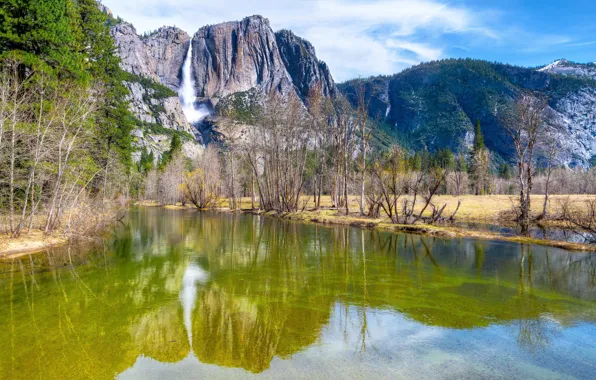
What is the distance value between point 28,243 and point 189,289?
489 inches

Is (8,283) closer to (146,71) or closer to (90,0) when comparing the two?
(90,0)

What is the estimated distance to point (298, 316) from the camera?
9.67 meters

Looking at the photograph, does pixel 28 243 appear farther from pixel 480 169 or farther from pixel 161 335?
pixel 480 169

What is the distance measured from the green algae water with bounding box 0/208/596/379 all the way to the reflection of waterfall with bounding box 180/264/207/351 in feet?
0.21

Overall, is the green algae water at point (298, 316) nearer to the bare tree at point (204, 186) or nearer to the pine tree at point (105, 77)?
the pine tree at point (105, 77)

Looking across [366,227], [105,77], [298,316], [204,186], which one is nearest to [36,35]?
[105,77]

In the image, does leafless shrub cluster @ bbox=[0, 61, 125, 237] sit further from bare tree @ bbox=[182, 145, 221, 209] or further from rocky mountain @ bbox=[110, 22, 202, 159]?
rocky mountain @ bbox=[110, 22, 202, 159]

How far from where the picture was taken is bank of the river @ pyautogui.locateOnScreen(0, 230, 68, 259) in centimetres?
1741

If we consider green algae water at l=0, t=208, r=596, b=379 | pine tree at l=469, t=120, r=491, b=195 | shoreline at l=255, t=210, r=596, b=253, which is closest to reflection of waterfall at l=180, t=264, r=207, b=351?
green algae water at l=0, t=208, r=596, b=379

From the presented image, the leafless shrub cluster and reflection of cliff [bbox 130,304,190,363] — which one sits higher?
the leafless shrub cluster

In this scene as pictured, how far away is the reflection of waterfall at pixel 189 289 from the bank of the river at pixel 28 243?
30.1ft

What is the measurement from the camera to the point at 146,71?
199000 mm

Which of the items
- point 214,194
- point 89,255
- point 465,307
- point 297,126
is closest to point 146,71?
point 214,194

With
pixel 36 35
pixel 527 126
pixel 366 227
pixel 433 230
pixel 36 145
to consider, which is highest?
pixel 36 35
